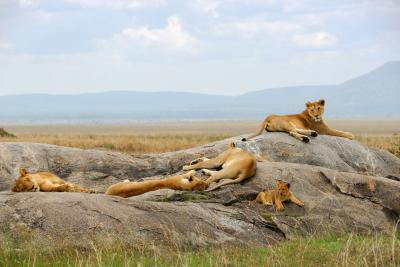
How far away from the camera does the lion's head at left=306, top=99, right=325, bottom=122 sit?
1827 cm

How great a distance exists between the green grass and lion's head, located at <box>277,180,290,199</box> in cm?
190

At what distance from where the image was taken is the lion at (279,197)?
44.1ft

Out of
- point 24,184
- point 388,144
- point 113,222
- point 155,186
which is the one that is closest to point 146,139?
point 388,144

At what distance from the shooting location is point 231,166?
1441cm

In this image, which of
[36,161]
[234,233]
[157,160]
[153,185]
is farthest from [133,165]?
[234,233]

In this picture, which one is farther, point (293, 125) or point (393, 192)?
point (293, 125)

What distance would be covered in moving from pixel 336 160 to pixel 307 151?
2.34ft

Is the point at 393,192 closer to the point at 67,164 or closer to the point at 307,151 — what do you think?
the point at 307,151

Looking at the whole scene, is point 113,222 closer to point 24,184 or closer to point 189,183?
point 24,184

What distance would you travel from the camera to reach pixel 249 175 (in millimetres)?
14312

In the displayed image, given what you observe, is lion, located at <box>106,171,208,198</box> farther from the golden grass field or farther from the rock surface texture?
the golden grass field

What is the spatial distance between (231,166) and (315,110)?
14.8 feet

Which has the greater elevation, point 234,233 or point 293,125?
point 293,125

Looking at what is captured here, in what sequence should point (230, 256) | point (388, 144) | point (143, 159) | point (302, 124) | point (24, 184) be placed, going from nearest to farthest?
1. point (230, 256)
2. point (24, 184)
3. point (143, 159)
4. point (302, 124)
5. point (388, 144)
